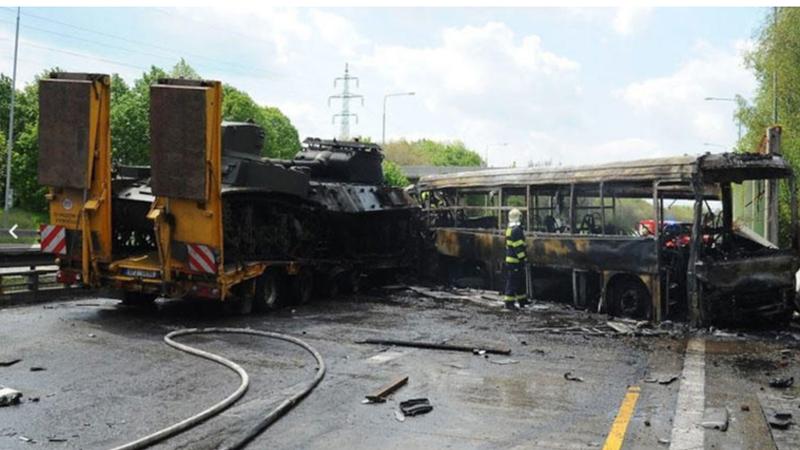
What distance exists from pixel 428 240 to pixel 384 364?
29.8 ft

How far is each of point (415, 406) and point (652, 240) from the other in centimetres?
625

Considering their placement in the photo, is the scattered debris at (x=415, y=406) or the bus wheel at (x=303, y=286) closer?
the scattered debris at (x=415, y=406)

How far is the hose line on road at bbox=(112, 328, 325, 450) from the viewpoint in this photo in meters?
5.33

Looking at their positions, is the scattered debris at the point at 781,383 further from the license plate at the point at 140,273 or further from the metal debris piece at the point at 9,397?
the license plate at the point at 140,273

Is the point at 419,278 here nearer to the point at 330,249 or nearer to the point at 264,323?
the point at 330,249

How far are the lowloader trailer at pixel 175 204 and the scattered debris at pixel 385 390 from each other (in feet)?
14.7

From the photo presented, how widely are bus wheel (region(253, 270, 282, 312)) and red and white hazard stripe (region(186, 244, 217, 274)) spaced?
157 centimetres

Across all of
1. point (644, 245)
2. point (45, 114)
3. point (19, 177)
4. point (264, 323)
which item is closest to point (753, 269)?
point (644, 245)

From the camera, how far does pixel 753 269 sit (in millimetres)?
10938

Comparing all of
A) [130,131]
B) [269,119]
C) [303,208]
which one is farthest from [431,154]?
[303,208]

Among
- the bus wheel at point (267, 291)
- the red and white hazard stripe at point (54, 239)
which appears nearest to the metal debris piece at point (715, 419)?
the bus wheel at point (267, 291)

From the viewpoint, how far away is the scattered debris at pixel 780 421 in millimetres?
6000

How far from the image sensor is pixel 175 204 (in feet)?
36.4

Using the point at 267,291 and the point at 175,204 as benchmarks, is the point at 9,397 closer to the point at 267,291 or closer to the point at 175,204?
the point at 175,204
